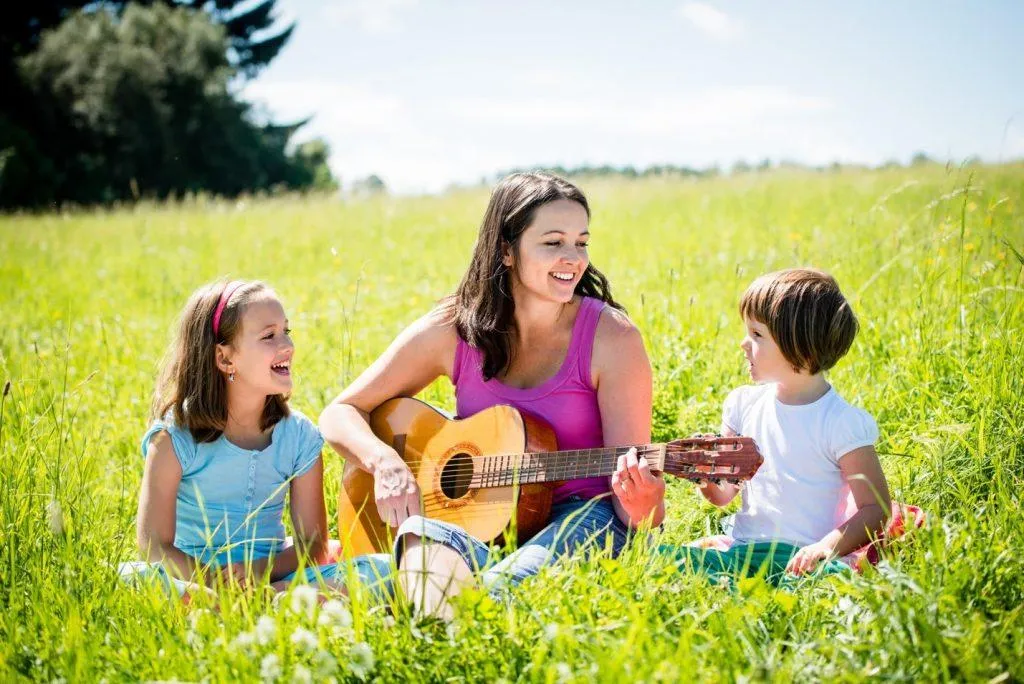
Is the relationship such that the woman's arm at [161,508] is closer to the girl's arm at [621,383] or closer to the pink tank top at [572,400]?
the pink tank top at [572,400]

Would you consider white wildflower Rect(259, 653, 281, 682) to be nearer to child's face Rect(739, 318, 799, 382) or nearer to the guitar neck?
the guitar neck

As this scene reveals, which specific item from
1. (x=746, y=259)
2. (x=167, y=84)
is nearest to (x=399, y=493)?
(x=746, y=259)

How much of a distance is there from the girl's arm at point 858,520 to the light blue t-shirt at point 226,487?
5.72 ft

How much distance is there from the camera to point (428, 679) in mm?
2012

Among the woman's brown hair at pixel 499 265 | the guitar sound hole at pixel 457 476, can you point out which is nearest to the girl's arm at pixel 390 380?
the woman's brown hair at pixel 499 265

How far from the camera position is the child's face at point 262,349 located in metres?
3.04

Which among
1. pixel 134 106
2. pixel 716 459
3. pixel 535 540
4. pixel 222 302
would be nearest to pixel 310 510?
pixel 222 302

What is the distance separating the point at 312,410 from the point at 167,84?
97.5 feet

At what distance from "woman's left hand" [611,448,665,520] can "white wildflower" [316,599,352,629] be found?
939 millimetres

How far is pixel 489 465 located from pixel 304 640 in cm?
114

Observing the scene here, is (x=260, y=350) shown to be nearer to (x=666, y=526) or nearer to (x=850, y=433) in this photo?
(x=666, y=526)

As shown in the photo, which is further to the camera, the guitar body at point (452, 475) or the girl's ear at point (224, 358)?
the girl's ear at point (224, 358)

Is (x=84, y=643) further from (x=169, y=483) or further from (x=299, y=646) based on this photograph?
(x=169, y=483)

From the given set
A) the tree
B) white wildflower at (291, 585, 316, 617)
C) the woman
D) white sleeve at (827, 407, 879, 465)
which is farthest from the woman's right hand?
the tree
